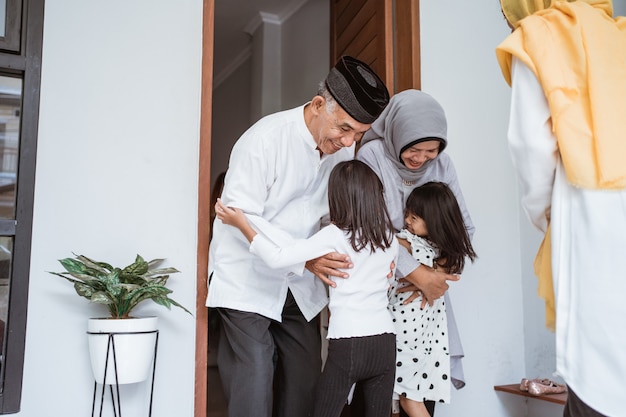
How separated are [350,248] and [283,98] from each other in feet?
9.67

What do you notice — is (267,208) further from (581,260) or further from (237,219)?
(581,260)

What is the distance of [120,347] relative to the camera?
5.91 ft

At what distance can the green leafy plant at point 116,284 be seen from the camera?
6.00 feet

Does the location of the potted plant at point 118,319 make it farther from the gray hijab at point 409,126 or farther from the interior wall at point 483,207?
the interior wall at point 483,207

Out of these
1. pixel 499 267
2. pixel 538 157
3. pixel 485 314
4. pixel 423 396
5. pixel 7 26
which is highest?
pixel 7 26

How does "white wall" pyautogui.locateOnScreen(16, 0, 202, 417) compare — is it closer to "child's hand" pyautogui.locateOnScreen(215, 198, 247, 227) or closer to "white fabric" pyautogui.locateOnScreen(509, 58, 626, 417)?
"child's hand" pyautogui.locateOnScreen(215, 198, 247, 227)

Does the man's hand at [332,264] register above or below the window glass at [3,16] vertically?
below

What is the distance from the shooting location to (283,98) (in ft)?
15.1

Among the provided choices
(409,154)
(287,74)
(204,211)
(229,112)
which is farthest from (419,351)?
(229,112)

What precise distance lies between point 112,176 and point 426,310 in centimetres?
122

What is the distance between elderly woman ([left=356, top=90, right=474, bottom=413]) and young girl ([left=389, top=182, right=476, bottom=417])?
0.06m

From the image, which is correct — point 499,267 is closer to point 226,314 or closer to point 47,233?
point 226,314

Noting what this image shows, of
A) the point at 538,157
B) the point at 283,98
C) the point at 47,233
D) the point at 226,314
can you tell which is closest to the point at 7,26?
the point at 47,233

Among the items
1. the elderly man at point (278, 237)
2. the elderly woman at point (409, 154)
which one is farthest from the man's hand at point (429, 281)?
the elderly man at point (278, 237)
